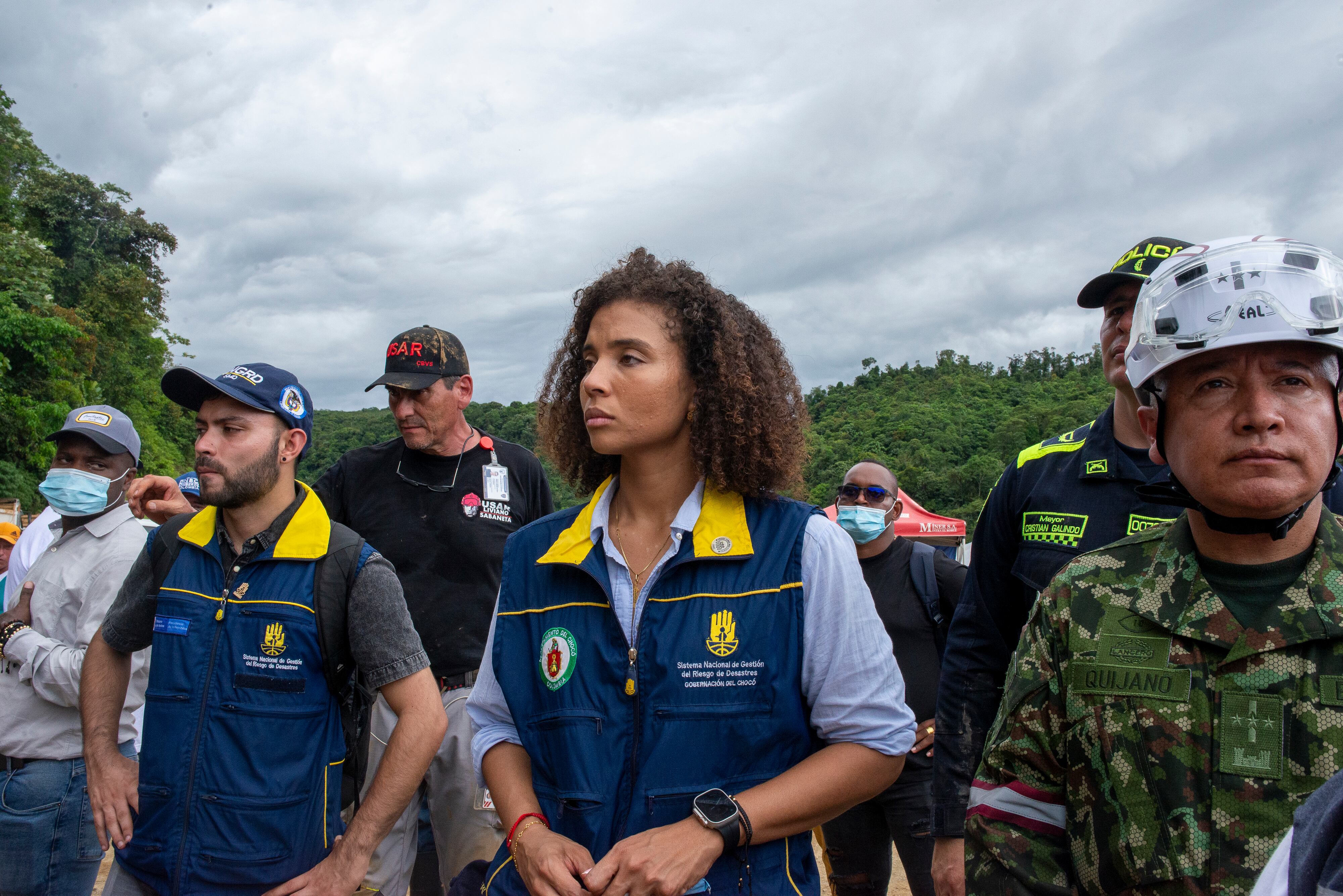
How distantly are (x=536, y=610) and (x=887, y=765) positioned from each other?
0.96 metres

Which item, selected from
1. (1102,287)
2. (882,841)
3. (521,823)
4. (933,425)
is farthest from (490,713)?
(933,425)

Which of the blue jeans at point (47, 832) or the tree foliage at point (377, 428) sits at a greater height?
the tree foliage at point (377, 428)

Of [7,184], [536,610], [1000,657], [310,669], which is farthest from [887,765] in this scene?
[7,184]

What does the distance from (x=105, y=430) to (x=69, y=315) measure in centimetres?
3800

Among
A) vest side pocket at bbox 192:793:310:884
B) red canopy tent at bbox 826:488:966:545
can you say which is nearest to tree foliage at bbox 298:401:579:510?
red canopy tent at bbox 826:488:966:545

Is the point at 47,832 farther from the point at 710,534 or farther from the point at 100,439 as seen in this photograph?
the point at 710,534

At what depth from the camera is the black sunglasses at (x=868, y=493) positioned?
17.1ft

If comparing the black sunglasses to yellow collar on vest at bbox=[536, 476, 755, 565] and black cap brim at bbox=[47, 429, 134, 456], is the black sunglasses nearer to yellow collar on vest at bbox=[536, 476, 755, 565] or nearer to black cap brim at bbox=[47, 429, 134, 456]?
yellow collar on vest at bbox=[536, 476, 755, 565]

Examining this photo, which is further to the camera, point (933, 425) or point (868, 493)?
point (933, 425)

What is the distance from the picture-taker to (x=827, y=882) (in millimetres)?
6688

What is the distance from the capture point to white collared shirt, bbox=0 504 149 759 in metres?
3.57

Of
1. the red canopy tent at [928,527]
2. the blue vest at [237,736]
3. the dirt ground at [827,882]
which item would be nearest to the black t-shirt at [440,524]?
the blue vest at [237,736]

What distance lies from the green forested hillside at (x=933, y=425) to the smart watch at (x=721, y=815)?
2327 cm

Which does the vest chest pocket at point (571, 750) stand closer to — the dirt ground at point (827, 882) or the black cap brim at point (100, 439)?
the black cap brim at point (100, 439)
